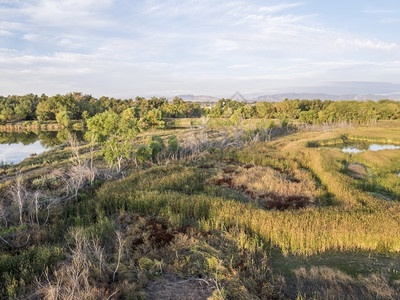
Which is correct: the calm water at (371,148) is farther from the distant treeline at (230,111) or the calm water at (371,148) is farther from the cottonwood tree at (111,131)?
the cottonwood tree at (111,131)

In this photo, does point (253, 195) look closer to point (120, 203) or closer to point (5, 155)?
point (120, 203)

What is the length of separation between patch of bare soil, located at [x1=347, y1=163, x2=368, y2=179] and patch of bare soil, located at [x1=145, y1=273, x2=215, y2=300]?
1529 centimetres

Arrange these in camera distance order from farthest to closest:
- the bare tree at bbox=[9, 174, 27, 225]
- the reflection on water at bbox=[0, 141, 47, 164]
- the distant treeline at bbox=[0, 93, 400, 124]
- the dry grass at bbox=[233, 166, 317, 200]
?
the distant treeline at bbox=[0, 93, 400, 124] → the reflection on water at bbox=[0, 141, 47, 164] → the dry grass at bbox=[233, 166, 317, 200] → the bare tree at bbox=[9, 174, 27, 225]

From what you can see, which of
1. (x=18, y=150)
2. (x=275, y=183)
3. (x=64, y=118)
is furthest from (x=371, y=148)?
(x=64, y=118)

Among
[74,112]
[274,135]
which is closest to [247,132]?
[274,135]

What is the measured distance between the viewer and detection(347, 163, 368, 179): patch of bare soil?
1729 cm

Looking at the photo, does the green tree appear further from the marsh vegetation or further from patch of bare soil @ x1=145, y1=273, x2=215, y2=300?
patch of bare soil @ x1=145, y1=273, x2=215, y2=300

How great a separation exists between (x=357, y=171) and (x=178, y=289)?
17587mm

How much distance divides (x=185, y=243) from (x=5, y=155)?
3629cm

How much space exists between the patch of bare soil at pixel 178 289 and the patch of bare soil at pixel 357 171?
15.3m

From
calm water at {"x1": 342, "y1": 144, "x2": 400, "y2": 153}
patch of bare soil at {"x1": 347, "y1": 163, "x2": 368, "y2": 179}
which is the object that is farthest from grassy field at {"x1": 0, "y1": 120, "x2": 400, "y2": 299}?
calm water at {"x1": 342, "y1": 144, "x2": 400, "y2": 153}

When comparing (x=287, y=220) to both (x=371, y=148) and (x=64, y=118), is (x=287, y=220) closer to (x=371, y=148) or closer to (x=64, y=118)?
(x=371, y=148)

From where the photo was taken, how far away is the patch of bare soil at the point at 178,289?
17.9 ft

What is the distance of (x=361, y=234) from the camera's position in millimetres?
7930
